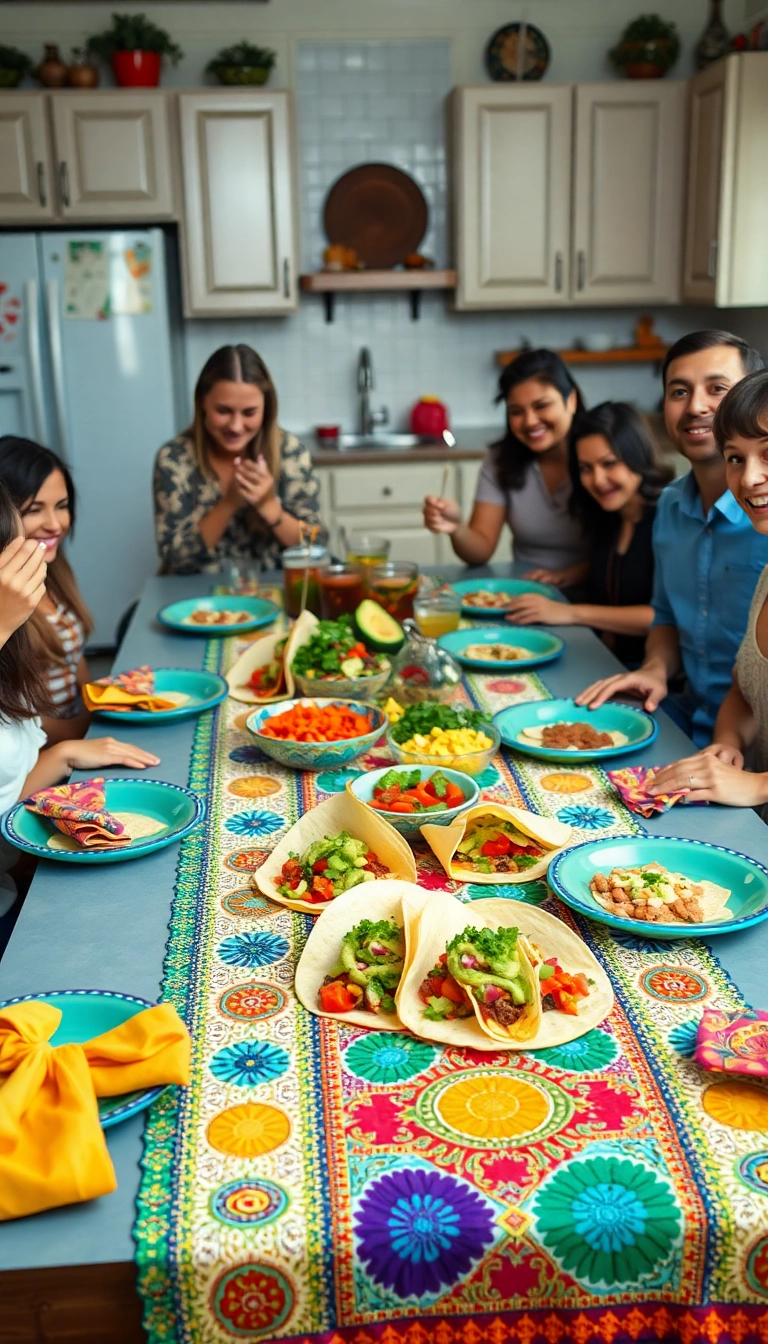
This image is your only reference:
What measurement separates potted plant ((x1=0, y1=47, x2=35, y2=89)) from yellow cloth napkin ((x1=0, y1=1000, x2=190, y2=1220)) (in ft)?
13.8

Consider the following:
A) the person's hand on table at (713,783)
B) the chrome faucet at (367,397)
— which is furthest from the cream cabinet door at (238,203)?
the person's hand on table at (713,783)

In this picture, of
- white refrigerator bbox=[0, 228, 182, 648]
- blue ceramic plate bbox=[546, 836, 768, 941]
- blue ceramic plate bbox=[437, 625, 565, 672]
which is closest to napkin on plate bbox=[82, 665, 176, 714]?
blue ceramic plate bbox=[437, 625, 565, 672]

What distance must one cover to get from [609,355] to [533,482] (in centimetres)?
190

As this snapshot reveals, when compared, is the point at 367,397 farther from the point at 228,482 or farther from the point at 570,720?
the point at 570,720

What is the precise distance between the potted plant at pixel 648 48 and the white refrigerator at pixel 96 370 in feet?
6.20

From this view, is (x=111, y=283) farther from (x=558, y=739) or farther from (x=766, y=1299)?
(x=766, y=1299)

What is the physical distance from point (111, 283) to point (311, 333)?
Result: 0.89m

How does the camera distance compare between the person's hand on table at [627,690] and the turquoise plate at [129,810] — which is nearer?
the turquoise plate at [129,810]

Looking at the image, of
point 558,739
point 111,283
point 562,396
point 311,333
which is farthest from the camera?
point 311,333

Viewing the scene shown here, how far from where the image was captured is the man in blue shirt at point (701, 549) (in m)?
2.12

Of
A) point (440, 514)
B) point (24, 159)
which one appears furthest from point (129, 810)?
point (24, 159)

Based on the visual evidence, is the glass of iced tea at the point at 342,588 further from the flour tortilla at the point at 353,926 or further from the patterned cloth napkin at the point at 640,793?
the flour tortilla at the point at 353,926

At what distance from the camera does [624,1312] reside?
2.81 feet

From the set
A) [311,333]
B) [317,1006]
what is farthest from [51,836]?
[311,333]
